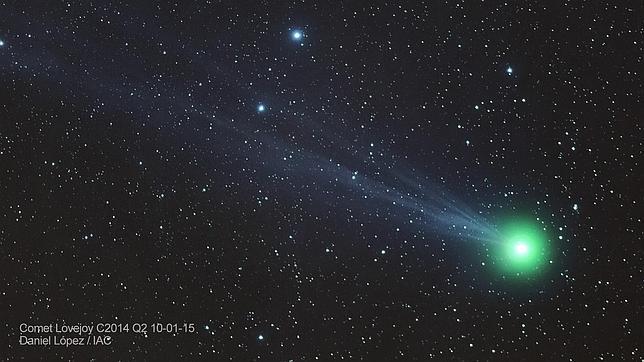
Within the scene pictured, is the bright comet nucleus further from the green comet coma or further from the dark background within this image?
the green comet coma

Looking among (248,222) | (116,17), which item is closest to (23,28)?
(116,17)

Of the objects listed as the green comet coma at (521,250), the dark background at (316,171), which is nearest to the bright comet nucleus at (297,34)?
the dark background at (316,171)

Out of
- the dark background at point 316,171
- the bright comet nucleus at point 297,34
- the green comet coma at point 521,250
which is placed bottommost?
the green comet coma at point 521,250

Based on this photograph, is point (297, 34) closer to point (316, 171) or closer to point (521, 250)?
point (316, 171)

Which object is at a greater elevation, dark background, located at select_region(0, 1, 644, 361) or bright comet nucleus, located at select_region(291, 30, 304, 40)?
bright comet nucleus, located at select_region(291, 30, 304, 40)

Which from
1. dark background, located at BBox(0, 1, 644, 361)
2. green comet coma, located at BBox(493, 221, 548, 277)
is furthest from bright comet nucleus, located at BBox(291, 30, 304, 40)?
green comet coma, located at BBox(493, 221, 548, 277)

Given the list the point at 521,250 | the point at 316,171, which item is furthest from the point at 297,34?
the point at 521,250

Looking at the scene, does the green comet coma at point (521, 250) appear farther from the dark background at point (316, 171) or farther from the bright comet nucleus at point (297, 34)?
the bright comet nucleus at point (297, 34)
